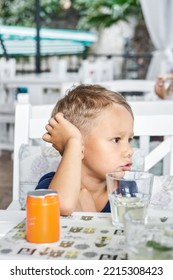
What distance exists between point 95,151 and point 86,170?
0.22 feet

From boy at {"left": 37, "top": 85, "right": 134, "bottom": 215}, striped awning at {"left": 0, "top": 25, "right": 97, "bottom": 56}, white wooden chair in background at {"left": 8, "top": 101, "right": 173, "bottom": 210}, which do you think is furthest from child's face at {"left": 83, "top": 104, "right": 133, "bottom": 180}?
striped awning at {"left": 0, "top": 25, "right": 97, "bottom": 56}

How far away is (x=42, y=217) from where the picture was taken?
1.07 metres

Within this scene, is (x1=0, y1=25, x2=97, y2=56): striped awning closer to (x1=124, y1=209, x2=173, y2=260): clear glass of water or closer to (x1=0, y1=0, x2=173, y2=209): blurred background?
(x1=0, y1=0, x2=173, y2=209): blurred background

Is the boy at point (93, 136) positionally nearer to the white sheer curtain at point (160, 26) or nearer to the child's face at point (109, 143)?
the child's face at point (109, 143)

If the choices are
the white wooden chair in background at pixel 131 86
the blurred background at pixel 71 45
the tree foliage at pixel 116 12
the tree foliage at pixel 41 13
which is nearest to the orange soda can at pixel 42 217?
the blurred background at pixel 71 45

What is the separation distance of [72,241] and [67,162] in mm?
287

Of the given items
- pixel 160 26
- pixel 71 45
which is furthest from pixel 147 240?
pixel 71 45

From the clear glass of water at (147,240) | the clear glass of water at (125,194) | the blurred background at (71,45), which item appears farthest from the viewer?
the blurred background at (71,45)

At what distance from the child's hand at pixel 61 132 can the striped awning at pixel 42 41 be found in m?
6.41

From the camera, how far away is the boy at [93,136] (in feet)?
4.62

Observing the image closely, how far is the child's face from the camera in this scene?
4.72ft
